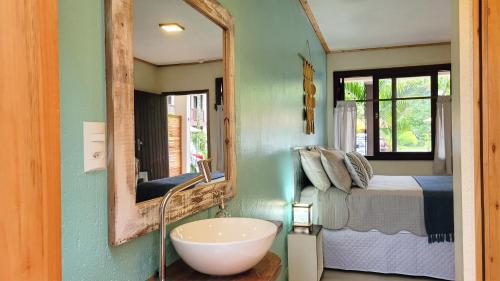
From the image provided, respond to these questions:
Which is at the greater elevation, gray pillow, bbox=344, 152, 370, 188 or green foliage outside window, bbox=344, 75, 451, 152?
green foliage outside window, bbox=344, 75, 451, 152

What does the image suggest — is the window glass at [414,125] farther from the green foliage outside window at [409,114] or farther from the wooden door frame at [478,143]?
the wooden door frame at [478,143]

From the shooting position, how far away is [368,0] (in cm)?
364

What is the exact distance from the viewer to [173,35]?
1395 millimetres

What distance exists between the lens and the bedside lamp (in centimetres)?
297

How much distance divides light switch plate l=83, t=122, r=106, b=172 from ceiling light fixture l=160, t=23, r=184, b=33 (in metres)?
0.53

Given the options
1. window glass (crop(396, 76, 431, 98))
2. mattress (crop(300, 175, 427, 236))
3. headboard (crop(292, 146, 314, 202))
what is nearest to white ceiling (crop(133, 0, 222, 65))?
headboard (crop(292, 146, 314, 202))

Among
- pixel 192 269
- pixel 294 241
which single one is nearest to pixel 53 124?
pixel 192 269

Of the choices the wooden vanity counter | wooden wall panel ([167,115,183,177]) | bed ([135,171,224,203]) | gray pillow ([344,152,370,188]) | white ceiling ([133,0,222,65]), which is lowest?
the wooden vanity counter

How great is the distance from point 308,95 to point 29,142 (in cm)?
367

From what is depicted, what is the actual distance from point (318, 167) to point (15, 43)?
3105mm

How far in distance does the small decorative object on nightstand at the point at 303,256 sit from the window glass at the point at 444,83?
141 inches

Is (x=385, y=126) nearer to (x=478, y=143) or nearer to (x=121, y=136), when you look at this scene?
(x=478, y=143)

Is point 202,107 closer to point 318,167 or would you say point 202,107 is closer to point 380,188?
point 318,167

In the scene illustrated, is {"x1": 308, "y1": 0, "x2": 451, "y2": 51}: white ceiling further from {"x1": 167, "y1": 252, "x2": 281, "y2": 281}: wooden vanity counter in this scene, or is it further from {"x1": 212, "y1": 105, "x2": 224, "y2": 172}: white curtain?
{"x1": 167, "y1": 252, "x2": 281, "y2": 281}: wooden vanity counter
